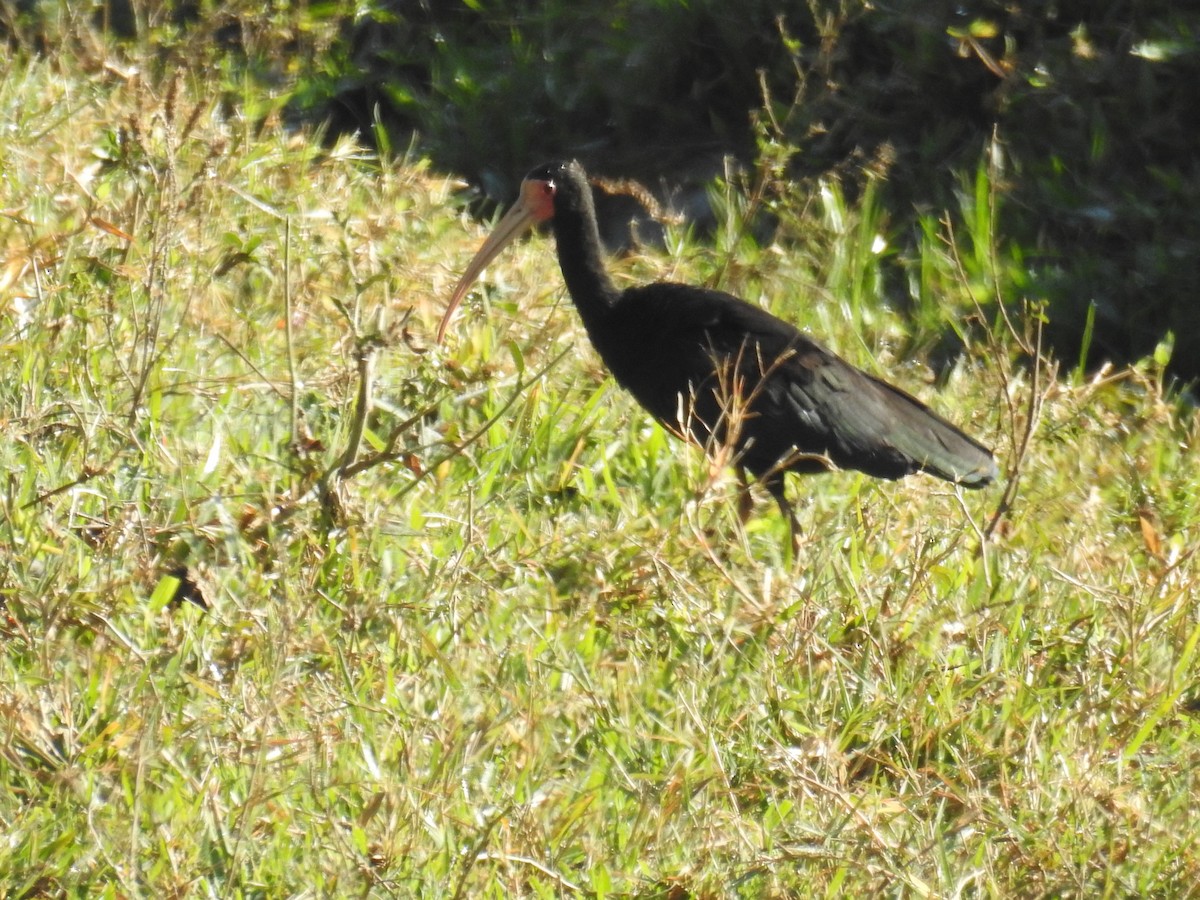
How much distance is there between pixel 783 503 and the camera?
4.77 metres

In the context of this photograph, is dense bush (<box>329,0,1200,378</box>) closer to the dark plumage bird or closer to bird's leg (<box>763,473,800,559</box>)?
the dark plumage bird

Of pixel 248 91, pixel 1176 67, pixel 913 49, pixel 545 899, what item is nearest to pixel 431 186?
pixel 248 91

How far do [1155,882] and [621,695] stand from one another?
3.74ft

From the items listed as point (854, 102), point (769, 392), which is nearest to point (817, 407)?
point (769, 392)

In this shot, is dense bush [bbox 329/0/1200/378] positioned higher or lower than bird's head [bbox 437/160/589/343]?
lower

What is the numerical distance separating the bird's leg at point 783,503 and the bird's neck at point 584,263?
33.8 inches

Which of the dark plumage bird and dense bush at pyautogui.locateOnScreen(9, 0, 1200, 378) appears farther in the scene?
dense bush at pyautogui.locateOnScreen(9, 0, 1200, 378)

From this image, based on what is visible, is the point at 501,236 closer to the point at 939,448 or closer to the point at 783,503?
the point at 783,503

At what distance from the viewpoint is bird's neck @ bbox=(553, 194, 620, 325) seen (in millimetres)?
5348

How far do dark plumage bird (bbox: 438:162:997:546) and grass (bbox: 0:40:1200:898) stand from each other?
0.17m

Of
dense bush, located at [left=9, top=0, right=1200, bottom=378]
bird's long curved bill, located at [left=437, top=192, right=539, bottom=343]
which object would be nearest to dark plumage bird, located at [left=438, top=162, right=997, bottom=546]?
bird's long curved bill, located at [left=437, top=192, right=539, bottom=343]

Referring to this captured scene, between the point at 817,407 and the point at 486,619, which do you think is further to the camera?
the point at 817,407

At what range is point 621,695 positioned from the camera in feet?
12.1

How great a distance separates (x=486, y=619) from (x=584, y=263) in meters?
1.73
